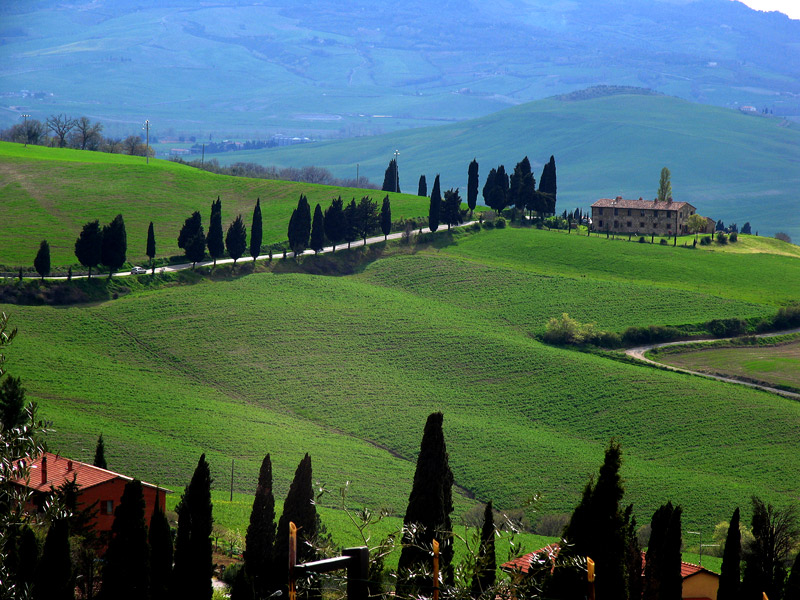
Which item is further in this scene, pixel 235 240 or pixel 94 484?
pixel 235 240

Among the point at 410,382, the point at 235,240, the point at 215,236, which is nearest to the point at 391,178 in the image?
the point at 235,240

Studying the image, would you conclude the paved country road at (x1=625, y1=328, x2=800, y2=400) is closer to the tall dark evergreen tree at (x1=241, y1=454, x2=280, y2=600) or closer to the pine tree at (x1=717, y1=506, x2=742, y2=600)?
the pine tree at (x1=717, y1=506, x2=742, y2=600)

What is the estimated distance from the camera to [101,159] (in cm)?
14238

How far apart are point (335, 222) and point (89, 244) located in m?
28.6

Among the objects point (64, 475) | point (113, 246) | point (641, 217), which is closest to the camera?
point (64, 475)

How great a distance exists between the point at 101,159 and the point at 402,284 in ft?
216

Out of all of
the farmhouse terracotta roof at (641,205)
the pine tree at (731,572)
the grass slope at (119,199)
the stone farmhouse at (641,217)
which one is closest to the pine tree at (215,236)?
the grass slope at (119,199)

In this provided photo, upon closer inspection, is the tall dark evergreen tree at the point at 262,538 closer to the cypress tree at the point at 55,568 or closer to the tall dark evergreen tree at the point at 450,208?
the cypress tree at the point at 55,568

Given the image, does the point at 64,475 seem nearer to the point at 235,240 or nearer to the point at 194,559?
the point at 194,559

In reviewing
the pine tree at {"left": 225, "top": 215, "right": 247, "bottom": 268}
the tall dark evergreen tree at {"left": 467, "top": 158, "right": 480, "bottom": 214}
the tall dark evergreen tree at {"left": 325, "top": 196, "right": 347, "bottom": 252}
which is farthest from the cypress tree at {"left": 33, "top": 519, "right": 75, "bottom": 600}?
the tall dark evergreen tree at {"left": 467, "top": 158, "right": 480, "bottom": 214}

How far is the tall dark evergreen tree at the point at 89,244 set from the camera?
84438mm

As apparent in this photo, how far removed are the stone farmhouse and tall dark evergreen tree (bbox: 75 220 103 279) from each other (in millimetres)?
67237

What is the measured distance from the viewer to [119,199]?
116 meters

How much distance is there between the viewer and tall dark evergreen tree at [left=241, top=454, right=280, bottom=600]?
30828 millimetres
